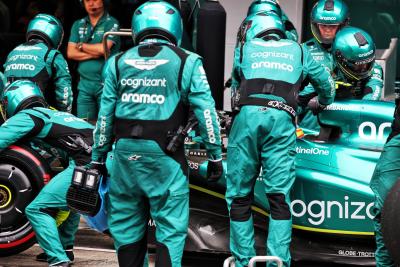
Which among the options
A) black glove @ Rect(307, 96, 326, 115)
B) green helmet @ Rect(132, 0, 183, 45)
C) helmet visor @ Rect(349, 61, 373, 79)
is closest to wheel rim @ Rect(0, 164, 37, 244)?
green helmet @ Rect(132, 0, 183, 45)

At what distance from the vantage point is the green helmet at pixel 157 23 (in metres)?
5.95

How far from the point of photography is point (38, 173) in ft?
24.5

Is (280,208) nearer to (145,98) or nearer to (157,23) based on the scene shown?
(145,98)

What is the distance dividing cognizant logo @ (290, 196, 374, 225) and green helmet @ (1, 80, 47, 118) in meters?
2.16

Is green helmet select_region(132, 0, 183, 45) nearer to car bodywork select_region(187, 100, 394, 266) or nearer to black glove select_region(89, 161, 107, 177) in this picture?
black glove select_region(89, 161, 107, 177)

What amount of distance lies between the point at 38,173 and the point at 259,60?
200 cm

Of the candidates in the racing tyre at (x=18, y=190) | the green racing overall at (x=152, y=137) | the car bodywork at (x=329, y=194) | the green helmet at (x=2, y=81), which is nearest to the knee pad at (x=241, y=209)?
the car bodywork at (x=329, y=194)

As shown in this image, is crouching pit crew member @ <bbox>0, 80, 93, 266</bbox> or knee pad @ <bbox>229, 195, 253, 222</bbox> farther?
crouching pit crew member @ <bbox>0, 80, 93, 266</bbox>

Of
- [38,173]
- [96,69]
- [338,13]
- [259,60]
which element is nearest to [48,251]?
[38,173]

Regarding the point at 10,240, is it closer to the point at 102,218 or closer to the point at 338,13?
the point at 102,218

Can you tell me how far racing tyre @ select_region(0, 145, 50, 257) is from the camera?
7465 mm

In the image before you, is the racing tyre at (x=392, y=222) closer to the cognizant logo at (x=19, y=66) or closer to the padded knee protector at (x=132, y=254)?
the padded knee protector at (x=132, y=254)

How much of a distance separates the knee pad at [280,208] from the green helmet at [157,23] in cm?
127

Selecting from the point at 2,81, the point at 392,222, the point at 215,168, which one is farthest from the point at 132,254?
the point at 2,81
